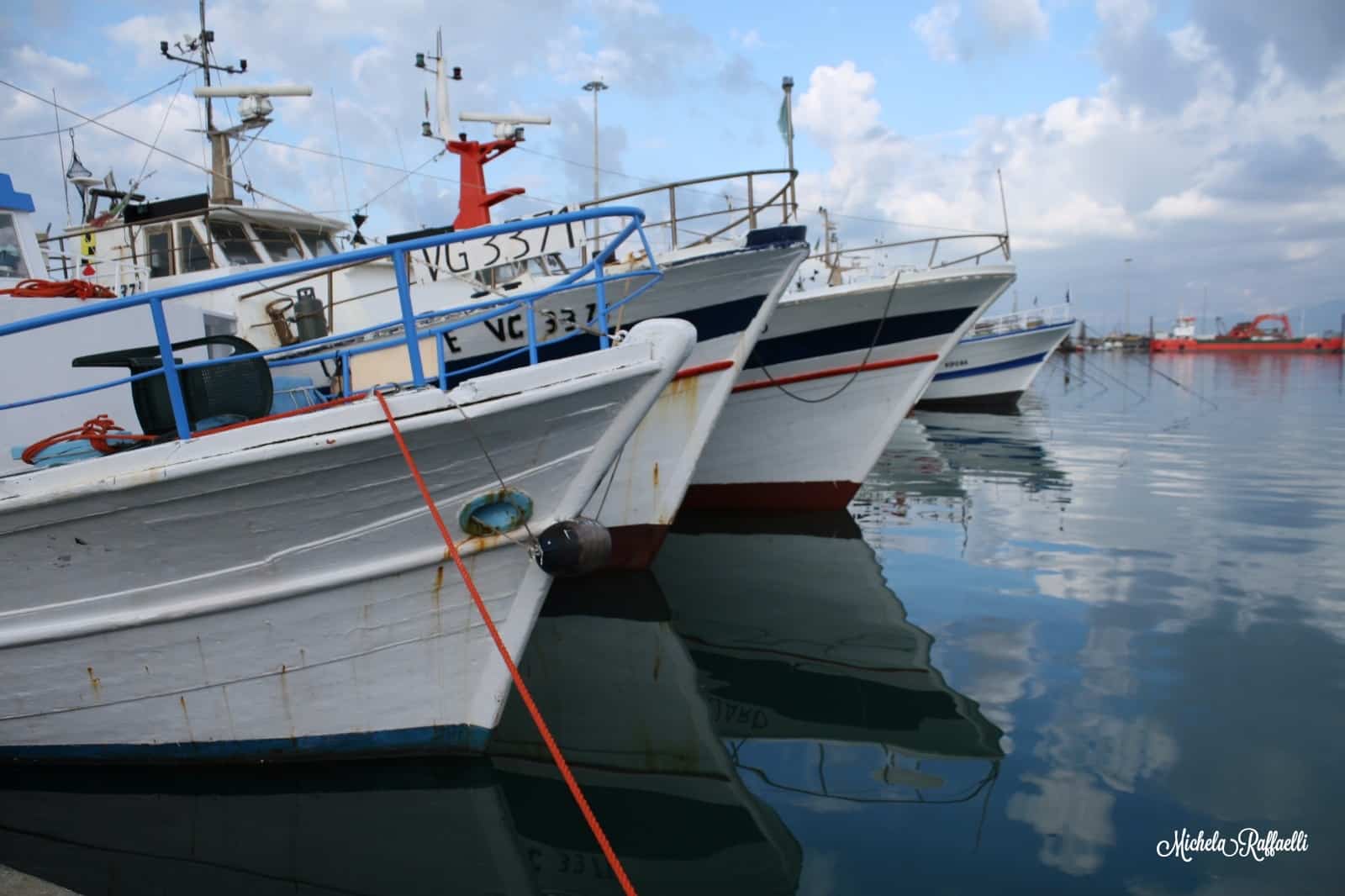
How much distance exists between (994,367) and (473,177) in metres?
21.2

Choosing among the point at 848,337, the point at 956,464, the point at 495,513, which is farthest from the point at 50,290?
the point at 956,464

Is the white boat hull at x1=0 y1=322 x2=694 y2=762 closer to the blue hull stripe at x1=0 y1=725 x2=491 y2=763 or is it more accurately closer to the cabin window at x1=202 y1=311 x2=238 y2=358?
the blue hull stripe at x1=0 y1=725 x2=491 y2=763

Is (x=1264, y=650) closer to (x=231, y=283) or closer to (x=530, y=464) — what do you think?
(x=530, y=464)

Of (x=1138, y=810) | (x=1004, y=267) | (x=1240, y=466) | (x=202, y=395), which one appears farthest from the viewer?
(x=1240, y=466)

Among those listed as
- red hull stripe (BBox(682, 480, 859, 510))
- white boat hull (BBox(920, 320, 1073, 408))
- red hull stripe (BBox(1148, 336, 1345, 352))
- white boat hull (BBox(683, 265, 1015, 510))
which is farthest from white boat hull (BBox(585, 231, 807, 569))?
red hull stripe (BBox(1148, 336, 1345, 352))

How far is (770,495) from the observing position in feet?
36.4

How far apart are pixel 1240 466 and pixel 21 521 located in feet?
51.2

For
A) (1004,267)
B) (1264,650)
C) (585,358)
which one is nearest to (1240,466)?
(1004,267)

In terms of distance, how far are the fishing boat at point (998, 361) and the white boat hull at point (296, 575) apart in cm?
2473

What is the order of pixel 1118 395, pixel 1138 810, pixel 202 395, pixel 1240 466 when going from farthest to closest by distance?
1. pixel 1118 395
2. pixel 1240 466
3. pixel 202 395
4. pixel 1138 810

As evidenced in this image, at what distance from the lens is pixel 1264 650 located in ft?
20.0

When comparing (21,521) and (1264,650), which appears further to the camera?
(1264,650)

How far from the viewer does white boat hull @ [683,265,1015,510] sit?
416 inches

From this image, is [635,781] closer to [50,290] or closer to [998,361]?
[50,290]
